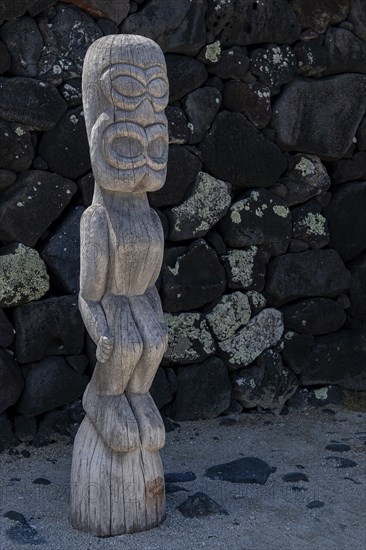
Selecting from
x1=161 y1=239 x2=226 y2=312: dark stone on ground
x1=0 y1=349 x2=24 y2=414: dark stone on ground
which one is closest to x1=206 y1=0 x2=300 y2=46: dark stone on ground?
x1=161 y1=239 x2=226 y2=312: dark stone on ground

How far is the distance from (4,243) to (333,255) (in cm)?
213

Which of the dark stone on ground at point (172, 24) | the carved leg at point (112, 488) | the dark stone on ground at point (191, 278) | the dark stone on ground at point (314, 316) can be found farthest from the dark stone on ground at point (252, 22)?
the carved leg at point (112, 488)

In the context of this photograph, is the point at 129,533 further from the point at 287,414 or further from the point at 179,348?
the point at 287,414

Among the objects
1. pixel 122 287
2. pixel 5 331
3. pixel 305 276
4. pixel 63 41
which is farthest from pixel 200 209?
pixel 122 287

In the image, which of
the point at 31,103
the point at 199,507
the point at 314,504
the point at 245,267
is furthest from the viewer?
the point at 245,267

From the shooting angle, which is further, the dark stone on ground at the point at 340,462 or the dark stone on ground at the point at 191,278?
the dark stone on ground at the point at 191,278

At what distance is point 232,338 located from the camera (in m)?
5.80

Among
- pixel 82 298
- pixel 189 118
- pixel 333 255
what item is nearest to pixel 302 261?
pixel 333 255

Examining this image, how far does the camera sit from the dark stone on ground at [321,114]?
5836 millimetres

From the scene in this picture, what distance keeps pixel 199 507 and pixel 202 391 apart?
1.46 metres

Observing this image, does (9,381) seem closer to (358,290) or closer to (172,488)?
(172,488)

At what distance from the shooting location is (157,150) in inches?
156

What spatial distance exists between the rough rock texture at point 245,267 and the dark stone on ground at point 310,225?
0.28 meters

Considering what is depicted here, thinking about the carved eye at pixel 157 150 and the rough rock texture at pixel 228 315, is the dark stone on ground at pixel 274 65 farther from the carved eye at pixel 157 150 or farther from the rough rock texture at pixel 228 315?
the carved eye at pixel 157 150
